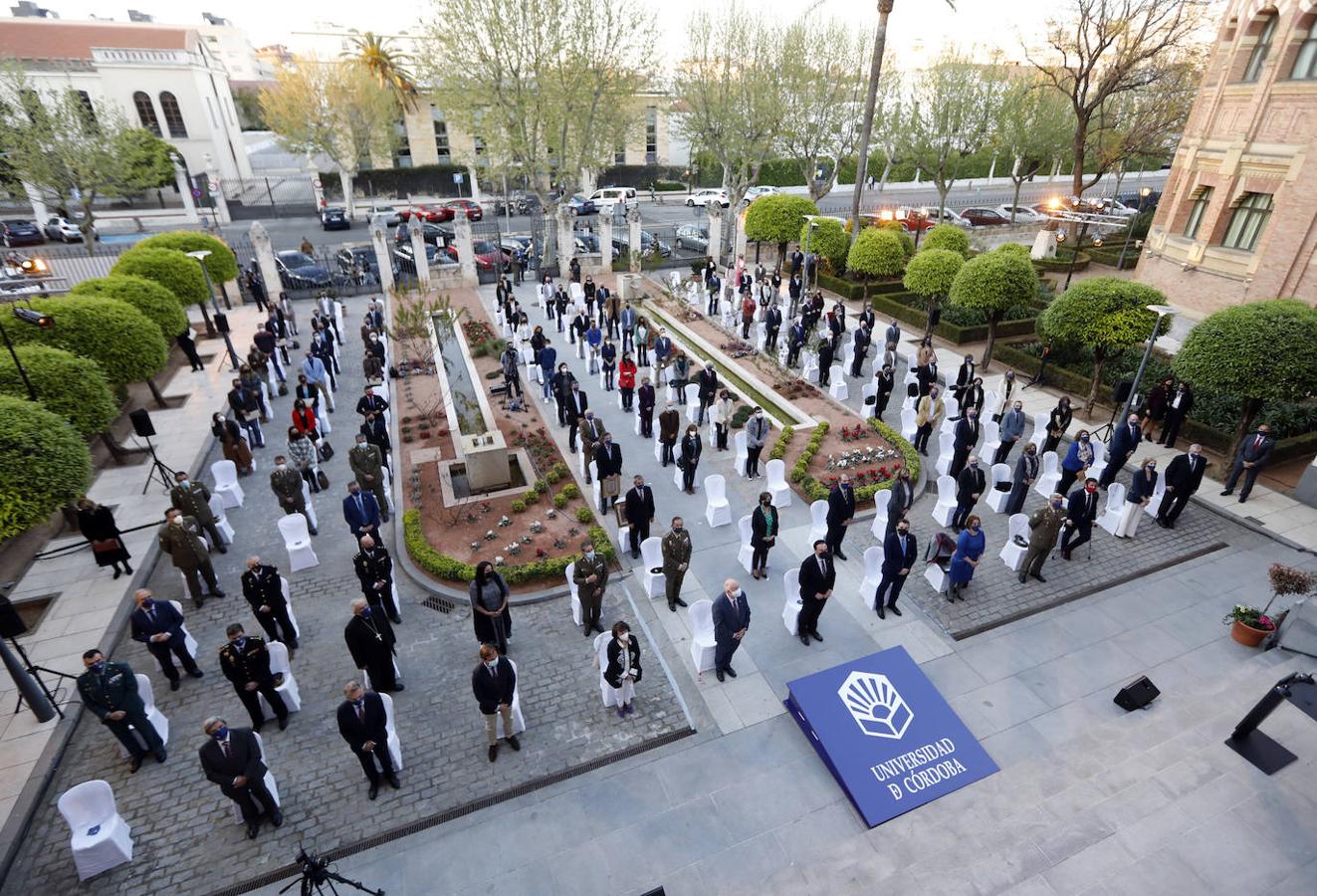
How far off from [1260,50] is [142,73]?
62757mm

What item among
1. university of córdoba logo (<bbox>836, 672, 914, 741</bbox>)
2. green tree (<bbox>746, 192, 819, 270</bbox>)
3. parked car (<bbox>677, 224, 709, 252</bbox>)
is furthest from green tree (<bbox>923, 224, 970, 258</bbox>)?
university of córdoba logo (<bbox>836, 672, 914, 741</bbox>)

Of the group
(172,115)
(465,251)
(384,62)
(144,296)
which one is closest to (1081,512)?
(144,296)

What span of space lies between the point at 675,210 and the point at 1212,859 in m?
50.8

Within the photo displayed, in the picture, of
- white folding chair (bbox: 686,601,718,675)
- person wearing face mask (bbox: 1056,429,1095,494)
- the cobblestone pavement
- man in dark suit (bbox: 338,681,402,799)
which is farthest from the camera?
person wearing face mask (bbox: 1056,429,1095,494)

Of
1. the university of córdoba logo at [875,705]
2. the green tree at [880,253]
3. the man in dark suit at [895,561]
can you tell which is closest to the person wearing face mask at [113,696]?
the university of córdoba logo at [875,705]

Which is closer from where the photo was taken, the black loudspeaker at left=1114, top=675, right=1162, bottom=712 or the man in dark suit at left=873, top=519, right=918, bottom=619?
the black loudspeaker at left=1114, top=675, right=1162, bottom=712

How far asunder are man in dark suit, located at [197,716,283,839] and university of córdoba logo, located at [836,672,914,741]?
6.67 meters

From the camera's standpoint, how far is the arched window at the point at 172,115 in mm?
48188

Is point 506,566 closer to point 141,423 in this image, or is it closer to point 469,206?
point 141,423

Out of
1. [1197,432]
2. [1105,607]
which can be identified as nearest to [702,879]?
[1105,607]

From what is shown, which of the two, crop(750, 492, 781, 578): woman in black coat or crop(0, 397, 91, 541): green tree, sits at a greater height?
crop(0, 397, 91, 541): green tree

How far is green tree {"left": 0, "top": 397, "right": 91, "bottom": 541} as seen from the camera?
8.92 meters

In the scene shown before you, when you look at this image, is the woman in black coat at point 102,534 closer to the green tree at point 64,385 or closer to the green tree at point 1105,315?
the green tree at point 64,385

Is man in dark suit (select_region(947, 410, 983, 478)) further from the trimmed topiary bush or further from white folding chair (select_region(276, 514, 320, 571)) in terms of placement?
the trimmed topiary bush
